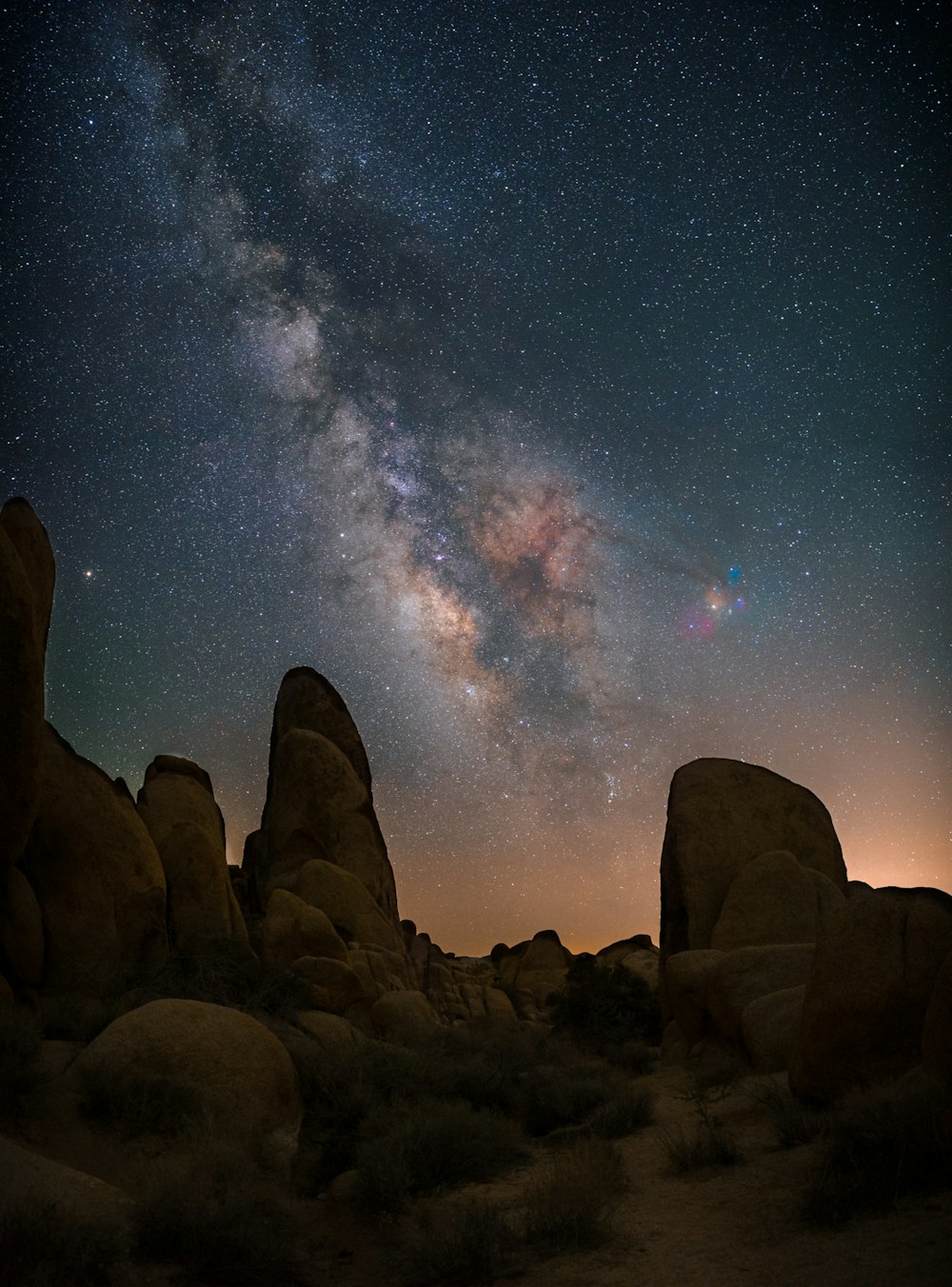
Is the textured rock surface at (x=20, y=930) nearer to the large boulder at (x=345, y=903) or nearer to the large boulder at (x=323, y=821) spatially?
the large boulder at (x=345, y=903)

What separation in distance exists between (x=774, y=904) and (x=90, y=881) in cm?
1367

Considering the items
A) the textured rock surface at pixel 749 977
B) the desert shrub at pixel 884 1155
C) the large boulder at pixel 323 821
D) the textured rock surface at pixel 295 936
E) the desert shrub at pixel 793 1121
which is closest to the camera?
the desert shrub at pixel 884 1155

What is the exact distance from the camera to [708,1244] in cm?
575

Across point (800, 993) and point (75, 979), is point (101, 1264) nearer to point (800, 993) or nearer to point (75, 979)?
point (75, 979)

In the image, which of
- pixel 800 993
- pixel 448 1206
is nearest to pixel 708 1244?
pixel 448 1206

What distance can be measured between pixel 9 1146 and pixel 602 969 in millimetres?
22124

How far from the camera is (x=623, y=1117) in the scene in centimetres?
1029

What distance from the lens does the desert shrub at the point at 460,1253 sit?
559 centimetres

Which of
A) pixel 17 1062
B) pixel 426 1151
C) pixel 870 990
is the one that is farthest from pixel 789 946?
pixel 17 1062

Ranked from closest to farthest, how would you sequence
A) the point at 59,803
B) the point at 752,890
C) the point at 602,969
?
the point at 59,803
the point at 752,890
the point at 602,969

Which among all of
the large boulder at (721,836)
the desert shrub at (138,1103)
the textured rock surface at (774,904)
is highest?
the large boulder at (721,836)

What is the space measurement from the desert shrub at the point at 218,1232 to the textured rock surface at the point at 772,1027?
7281 millimetres

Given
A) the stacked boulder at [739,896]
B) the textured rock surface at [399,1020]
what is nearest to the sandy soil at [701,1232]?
the stacked boulder at [739,896]

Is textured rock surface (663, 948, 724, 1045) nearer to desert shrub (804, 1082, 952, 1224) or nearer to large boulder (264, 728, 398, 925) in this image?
desert shrub (804, 1082, 952, 1224)
